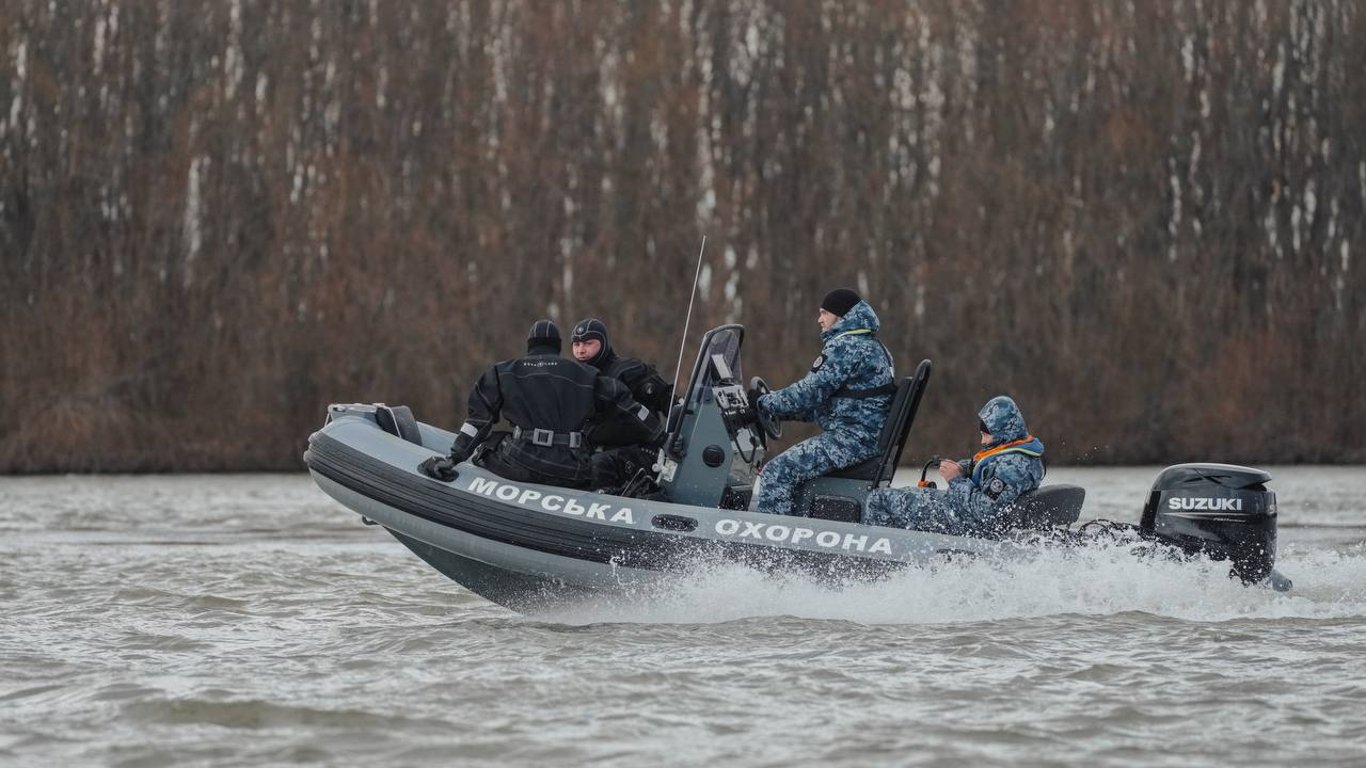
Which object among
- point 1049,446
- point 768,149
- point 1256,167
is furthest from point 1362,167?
point 768,149

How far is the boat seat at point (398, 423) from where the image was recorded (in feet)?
32.5

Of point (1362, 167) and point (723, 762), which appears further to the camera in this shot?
point (1362, 167)

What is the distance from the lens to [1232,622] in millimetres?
8539

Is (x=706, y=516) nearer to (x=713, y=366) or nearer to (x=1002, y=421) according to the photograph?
(x=713, y=366)

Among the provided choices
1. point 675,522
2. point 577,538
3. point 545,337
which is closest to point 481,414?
point 545,337

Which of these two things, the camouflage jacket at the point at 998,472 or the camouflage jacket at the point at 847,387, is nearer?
the camouflage jacket at the point at 998,472

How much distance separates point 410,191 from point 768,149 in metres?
5.47

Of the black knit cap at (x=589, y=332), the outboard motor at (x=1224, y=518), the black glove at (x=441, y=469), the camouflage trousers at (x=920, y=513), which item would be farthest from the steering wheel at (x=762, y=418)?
the outboard motor at (x=1224, y=518)

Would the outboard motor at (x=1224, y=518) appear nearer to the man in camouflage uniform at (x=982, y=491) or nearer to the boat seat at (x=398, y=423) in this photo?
the man in camouflage uniform at (x=982, y=491)

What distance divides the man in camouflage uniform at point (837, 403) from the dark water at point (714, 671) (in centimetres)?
62

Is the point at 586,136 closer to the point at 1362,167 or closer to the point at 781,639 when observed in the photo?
the point at 1362,167

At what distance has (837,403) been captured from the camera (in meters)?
9.09

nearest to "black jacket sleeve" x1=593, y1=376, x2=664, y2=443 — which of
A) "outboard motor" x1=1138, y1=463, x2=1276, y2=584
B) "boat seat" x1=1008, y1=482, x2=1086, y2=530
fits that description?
"boat seat" x1=1008, y1=482, x2=1086, y2=530

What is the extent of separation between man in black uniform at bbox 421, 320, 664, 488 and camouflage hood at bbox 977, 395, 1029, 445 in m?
1.55
